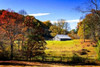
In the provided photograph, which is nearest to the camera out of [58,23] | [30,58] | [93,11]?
[30,58]

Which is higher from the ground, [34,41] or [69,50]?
[34,41]

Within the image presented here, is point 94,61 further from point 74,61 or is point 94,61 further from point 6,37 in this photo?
point 6,37

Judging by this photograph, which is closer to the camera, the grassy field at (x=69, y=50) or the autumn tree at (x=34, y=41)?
the autumn tree at (x=34, y=41)

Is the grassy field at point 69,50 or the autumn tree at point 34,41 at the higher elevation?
the autumn tree at point 34,41

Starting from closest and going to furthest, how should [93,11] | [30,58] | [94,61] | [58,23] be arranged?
[94,61]
[30,58]
[93,11]
[58,23]

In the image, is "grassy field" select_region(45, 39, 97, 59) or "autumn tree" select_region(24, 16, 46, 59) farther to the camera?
"grassy field" select_region(45, 39, 97, 59)

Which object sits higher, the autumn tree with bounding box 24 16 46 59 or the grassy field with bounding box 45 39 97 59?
the autumn tree with bounding box 24 16 46 59

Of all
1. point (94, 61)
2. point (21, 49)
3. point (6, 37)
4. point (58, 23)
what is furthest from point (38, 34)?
point (58, 23)

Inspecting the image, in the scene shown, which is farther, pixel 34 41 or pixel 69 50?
pixel 69 50

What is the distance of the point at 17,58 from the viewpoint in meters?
16.6

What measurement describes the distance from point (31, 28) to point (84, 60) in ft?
29.5

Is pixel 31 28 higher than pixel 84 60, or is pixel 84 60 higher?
pixel 31 28

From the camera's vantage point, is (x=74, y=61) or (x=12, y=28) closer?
(x=74, y=61)

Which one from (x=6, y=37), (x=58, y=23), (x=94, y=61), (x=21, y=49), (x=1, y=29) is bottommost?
(x=94, y=61)
